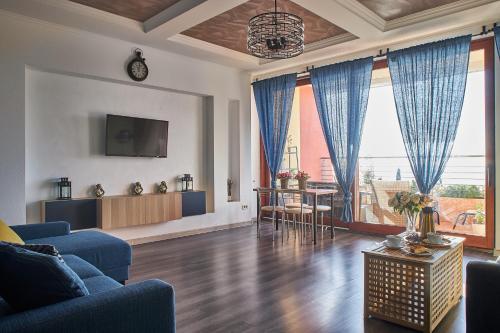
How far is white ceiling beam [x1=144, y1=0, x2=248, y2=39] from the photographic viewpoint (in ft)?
13.1

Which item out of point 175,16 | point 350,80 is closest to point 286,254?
point 350,80

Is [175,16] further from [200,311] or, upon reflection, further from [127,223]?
[200,311]

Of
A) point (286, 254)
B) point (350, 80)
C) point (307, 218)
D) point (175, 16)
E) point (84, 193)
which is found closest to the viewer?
point (175, 16)

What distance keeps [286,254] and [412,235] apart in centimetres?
194

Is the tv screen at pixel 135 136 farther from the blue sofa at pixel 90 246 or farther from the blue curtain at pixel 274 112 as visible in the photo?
the blue curtain at pixel 274 112

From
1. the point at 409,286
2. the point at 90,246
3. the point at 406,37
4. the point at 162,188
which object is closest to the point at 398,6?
the point at 406,37

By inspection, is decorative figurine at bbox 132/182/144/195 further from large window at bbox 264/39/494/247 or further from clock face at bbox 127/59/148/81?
large window at bbox 264/39/494/247

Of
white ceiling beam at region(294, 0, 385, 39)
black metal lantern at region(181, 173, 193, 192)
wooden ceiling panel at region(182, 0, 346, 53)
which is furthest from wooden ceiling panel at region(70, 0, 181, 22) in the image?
black metal lantern at region(181, 173, 193, 192)

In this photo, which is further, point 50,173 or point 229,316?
Answer: point 50,173

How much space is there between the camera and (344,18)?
4398 mm

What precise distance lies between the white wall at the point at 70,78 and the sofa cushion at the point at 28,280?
3.18m

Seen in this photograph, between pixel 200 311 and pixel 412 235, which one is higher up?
pixel 412 235

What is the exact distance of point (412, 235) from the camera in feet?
10.2

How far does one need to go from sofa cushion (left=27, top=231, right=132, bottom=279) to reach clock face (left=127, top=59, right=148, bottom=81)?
109 inches
